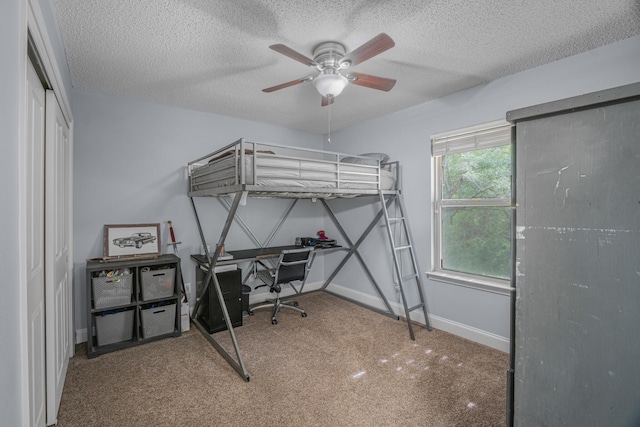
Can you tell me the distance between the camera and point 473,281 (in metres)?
2.73

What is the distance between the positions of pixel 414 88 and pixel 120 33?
235 cm

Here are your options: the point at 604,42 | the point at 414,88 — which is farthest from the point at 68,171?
the point at 604,42

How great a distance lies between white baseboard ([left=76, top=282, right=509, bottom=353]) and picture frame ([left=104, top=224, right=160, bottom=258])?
2.59 ft

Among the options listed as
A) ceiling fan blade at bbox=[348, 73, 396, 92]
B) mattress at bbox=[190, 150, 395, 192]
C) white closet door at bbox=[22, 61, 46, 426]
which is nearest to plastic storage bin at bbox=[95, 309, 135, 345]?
white closet door at bbox=[22, 61, 46, 426]

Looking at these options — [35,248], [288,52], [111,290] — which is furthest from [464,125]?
[111,290]

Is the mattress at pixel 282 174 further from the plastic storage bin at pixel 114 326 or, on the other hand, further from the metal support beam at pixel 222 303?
the plastic storage bin at pixel 114 326

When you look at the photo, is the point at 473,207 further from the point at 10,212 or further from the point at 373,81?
the point at 10,212

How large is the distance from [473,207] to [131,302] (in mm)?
3375

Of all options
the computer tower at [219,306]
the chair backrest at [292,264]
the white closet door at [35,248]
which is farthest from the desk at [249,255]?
the white closet door at [35,248]

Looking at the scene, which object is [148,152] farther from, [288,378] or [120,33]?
[288,378]

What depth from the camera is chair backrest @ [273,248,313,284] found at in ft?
9.97

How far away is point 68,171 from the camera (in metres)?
2.42

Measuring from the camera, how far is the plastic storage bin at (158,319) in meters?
2.67

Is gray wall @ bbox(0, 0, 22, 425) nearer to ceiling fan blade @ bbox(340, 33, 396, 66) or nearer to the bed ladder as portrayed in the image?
ceiling fan blade @ bbox(340, 33, 396, 66)
